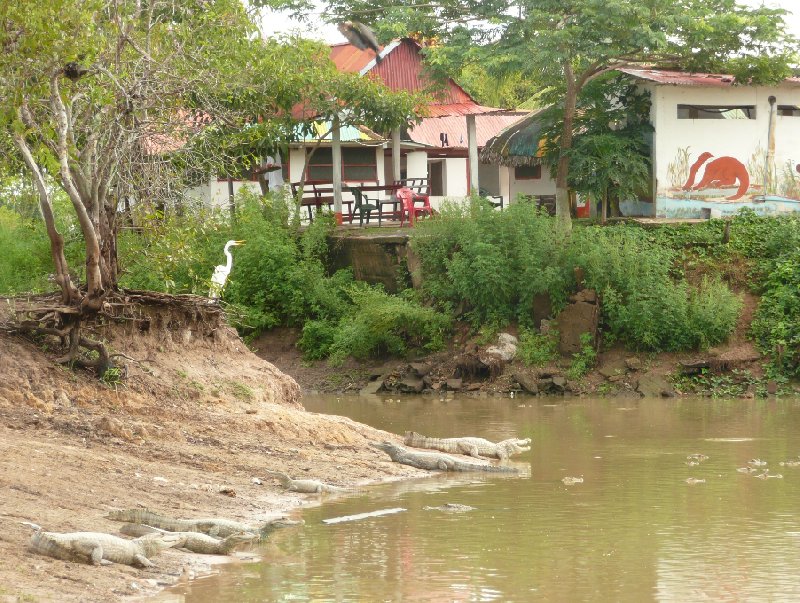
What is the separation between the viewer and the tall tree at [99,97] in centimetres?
1115

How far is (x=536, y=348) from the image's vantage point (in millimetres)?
25156

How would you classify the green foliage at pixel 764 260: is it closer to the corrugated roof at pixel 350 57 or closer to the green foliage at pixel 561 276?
the green foliage at pixel 561 276

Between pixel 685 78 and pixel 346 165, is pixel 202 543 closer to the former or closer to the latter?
pixel 685 78

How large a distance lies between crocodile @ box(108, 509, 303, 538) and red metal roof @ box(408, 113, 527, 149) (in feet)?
92.3

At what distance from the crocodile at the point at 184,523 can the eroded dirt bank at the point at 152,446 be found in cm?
20

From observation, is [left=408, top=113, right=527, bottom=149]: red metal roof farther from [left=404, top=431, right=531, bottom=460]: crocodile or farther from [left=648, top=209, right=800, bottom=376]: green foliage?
[left=404, top=431, right=531, bottom=460]: crocodile

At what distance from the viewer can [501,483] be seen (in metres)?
13.3

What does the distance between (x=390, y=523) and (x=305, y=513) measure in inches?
35.9

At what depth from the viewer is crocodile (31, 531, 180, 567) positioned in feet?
26.6

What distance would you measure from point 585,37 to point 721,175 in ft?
17.6

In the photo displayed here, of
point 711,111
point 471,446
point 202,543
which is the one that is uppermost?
point 711,111

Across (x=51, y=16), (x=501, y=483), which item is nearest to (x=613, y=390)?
(x=501, y=483)

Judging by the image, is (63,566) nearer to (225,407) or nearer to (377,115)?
(225,407)

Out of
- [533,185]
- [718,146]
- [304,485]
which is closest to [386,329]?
[718,146]
